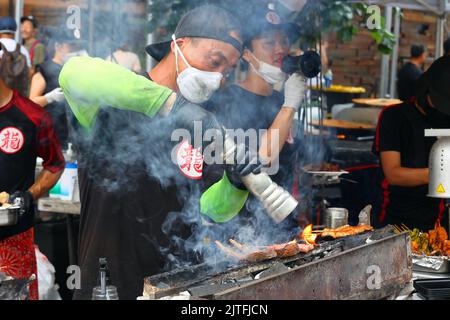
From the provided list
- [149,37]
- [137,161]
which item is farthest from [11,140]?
[149,37]

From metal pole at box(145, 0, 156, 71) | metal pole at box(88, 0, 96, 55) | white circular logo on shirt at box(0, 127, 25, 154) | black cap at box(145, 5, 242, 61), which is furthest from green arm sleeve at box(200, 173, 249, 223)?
metal pole at box(145, 0, 156, 71)

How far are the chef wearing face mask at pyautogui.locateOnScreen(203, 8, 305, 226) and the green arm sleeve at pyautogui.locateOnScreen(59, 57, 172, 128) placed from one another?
1.50 meters

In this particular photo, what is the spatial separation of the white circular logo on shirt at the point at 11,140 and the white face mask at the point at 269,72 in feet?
4.31

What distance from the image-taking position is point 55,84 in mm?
6461

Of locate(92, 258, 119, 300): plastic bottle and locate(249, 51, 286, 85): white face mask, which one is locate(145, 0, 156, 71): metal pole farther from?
locate(92, 258, 119, 300): plastic bottle

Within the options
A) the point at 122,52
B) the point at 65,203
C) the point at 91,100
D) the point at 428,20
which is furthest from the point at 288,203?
the point at 428,20

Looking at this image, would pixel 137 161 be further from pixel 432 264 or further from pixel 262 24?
pixel 262 24

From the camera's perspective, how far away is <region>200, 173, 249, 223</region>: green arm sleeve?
3.02 metres

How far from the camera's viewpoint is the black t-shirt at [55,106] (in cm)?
613

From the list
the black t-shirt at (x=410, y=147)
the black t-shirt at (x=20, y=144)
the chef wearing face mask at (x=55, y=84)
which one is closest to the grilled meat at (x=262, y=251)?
the black t-shirt at (x=20, y=144)

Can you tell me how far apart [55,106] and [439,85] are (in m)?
3.38

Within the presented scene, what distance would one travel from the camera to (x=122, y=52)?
5.69 m
